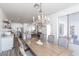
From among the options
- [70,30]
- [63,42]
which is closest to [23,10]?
[70,30]

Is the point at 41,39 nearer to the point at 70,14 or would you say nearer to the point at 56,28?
the point at 56,28

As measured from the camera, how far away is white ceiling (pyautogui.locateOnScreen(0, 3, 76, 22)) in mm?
1571

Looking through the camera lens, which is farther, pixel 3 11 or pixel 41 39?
pixel 41 39

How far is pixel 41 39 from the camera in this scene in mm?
1991

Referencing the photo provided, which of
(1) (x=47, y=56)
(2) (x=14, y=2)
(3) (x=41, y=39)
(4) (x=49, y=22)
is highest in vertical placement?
(2) (x=14, y=2)

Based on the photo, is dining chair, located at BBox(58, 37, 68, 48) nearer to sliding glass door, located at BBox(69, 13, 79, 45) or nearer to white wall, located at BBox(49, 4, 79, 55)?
white wall, located at BBox(49, 4, 79, 55)

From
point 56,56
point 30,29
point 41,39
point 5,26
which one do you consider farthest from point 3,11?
point 56,56

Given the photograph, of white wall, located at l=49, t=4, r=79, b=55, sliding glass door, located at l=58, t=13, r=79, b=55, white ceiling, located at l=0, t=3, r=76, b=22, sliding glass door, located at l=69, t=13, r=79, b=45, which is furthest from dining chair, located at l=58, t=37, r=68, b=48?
white ceiling, located at l=0, t=3, r=76, b=22

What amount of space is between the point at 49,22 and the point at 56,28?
8.7 inches

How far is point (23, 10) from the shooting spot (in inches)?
69.9

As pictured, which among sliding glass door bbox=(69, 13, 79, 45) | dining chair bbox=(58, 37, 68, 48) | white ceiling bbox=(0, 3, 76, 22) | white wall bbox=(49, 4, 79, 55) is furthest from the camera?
dining chair bbox=(58, 37, 68, 48)

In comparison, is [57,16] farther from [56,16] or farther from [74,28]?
[74,28]

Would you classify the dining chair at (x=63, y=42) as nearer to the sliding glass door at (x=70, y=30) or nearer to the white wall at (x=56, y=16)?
the sliding glass door at (x=70, y=30)

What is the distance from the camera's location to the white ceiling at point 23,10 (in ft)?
5.15
